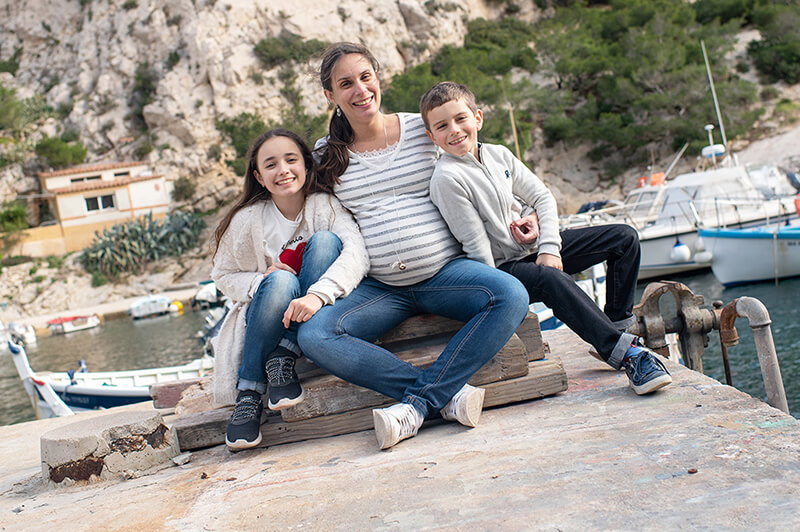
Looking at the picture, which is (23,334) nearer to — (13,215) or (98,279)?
(98,279)

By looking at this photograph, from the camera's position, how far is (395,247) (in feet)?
10.1

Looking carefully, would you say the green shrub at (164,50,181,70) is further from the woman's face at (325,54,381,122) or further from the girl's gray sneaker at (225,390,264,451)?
the girl's gray sneaker at (225,390,264,451)

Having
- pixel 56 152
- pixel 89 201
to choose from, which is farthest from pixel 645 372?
pixel 56 152

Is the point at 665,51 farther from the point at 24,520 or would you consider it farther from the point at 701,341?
the point at 24,520

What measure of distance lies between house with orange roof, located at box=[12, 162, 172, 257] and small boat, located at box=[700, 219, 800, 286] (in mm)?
30941

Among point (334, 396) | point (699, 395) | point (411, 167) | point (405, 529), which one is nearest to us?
point (405, 529)

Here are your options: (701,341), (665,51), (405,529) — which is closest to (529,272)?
(405,529)

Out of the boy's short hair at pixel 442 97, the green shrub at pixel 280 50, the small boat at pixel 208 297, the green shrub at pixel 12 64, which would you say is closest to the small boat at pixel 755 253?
the boy's short hair at pixel 442 97

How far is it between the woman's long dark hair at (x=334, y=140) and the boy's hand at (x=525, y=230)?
93cm

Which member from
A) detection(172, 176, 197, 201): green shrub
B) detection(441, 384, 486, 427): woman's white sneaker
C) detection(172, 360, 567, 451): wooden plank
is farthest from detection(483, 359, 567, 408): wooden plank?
detection(172, 176, 197, 201): green shrub

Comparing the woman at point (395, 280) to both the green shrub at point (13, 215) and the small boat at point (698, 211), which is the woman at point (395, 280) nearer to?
the small boat at point (698, 211)

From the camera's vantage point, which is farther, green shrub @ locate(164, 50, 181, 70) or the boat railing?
green shrub @ locate(164, 50, 181, 70)

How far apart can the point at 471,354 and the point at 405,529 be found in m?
1.03

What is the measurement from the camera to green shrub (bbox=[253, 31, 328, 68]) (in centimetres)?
4084
